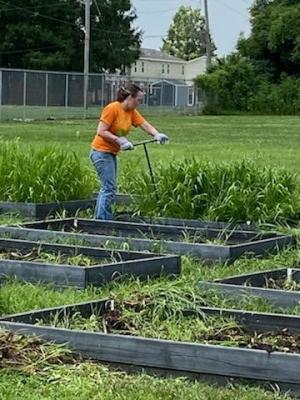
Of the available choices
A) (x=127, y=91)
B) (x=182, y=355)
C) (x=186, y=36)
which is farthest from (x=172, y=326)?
(x=186, y=36)

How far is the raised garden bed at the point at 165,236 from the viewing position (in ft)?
29.8

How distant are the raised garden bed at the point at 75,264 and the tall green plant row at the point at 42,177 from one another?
315 cm

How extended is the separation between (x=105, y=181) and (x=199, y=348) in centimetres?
601

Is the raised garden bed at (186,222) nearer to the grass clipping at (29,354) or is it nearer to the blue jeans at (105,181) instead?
the blue jeans at (105,181)

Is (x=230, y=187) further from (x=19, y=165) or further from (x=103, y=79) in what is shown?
(x=103, y=79)

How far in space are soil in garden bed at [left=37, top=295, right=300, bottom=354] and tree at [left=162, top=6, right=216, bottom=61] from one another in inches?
→ 4744

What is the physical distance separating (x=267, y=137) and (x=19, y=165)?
18.2m

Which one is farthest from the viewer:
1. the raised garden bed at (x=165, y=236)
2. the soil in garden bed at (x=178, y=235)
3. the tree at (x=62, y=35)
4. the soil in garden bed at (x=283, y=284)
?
the tree at (x=62, y=35)

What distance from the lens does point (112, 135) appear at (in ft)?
36.0

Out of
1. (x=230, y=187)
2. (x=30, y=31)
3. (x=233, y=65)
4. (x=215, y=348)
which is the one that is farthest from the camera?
(x=30, y=31)

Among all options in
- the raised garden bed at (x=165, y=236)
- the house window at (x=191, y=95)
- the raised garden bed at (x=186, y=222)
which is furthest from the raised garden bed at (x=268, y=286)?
the house window at (x=191, y=95)

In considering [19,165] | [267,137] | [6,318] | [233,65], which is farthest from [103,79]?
[6,318]

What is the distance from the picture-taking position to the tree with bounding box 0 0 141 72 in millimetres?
70000

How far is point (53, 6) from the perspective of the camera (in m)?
72.1
